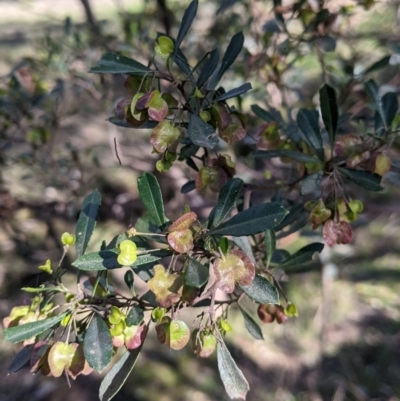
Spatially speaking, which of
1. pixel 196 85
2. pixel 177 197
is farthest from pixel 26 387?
pixel 196 85

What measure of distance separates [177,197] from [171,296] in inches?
49.8

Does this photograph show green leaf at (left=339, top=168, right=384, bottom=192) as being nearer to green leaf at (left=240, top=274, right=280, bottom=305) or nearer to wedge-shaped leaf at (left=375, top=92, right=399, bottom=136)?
wedge-shaped leaf at (left=375, top=92, right=399, bottom=136)

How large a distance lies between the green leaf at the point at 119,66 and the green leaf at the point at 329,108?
0.99 feet

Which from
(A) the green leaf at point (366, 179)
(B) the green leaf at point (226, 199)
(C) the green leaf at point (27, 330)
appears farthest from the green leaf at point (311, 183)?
(C) the green leaf at point (27, 330)

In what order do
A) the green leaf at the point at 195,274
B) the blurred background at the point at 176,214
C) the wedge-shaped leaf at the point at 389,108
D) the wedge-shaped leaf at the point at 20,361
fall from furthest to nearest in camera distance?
the blurred background at the point at 176,214
the wedge-shaped leaf at the point at 389,108
the wedge-shaped leaf at the point at 20,361
the green leaf at the point at 195,274

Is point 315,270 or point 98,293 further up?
point 98,293

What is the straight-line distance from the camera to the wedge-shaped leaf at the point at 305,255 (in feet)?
2.26

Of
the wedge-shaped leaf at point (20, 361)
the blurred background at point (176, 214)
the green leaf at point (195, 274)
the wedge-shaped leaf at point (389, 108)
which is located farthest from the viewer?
the blurred background at point (176, 214)

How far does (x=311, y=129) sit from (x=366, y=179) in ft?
0.45

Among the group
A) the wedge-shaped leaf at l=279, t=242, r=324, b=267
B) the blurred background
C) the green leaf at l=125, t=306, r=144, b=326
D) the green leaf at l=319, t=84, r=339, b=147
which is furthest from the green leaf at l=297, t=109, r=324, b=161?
the blurred background

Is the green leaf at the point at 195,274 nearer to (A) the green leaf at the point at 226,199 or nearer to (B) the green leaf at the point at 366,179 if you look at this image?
(A) the green leaf at the point at 226,199

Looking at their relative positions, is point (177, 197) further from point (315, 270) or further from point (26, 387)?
point (26, 387)

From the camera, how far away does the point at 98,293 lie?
2.07ft

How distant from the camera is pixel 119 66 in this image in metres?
0.57
